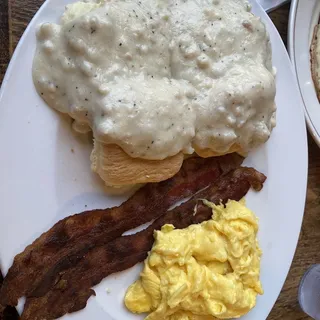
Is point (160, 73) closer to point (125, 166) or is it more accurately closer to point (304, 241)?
point (125, 166)

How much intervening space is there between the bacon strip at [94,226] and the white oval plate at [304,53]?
1.68 ft

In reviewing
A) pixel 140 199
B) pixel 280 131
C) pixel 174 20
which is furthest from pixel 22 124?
pixel 280 131

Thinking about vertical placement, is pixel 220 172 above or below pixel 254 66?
below

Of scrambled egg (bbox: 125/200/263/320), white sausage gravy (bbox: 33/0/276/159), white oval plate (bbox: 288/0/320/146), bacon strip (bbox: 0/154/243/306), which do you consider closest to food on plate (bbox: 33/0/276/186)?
white sausage gravy (bbox: 33/0/276/159)

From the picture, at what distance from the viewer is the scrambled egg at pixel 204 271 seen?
1.70 meters

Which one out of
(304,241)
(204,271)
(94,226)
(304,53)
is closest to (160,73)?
(94,226)

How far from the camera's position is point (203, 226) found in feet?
5.95

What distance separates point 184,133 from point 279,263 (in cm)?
78

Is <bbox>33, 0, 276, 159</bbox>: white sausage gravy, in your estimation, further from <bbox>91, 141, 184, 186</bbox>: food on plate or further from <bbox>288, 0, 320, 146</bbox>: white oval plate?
<bbox>288, 0, 320, 146</bbox>: white oval plate

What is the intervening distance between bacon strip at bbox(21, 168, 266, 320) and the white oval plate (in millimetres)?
471

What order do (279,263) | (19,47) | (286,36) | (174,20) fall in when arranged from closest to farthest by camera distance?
(19,47), (174,20), (279,263), (286,36)

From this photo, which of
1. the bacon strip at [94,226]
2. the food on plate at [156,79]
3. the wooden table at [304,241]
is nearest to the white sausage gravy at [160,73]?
the food on plate at [156,79]

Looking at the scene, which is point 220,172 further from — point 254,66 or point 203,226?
point 254,66

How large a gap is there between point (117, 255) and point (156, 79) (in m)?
0.67
